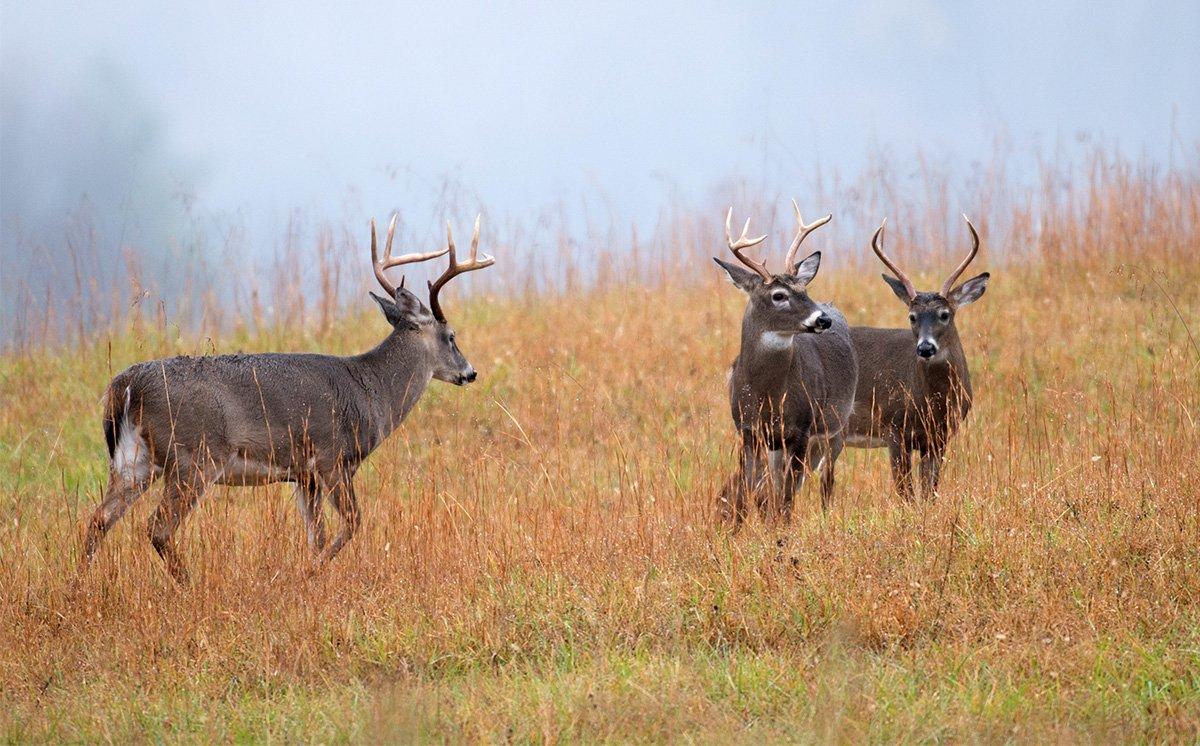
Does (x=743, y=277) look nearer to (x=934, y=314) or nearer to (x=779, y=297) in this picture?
(x=779, y=297)

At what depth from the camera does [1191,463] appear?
7.08 m

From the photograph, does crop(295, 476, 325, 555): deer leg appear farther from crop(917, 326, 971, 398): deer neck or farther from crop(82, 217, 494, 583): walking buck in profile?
crop(917, 326, 971, 398): deer neck

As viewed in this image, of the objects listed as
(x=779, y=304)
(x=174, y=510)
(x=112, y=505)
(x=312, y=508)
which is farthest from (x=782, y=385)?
(x=112, y=505)

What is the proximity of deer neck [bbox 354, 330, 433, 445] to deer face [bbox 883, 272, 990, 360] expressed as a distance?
9.86 feet

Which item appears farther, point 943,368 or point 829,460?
point 943,368

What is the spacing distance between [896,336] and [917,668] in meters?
4.52

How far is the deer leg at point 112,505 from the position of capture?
7539 mm

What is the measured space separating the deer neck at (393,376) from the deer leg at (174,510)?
1.25 m

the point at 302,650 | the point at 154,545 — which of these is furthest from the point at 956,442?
the point at 154,545

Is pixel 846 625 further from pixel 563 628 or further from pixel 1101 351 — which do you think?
pixel 1101 351

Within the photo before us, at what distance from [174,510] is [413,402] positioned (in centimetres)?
205

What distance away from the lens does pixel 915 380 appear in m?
9.26

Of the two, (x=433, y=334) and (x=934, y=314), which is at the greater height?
(x=934, y=314)

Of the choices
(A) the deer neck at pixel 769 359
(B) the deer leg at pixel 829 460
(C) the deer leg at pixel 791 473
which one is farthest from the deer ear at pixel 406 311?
(B) the deer leg at pixel 829 460
